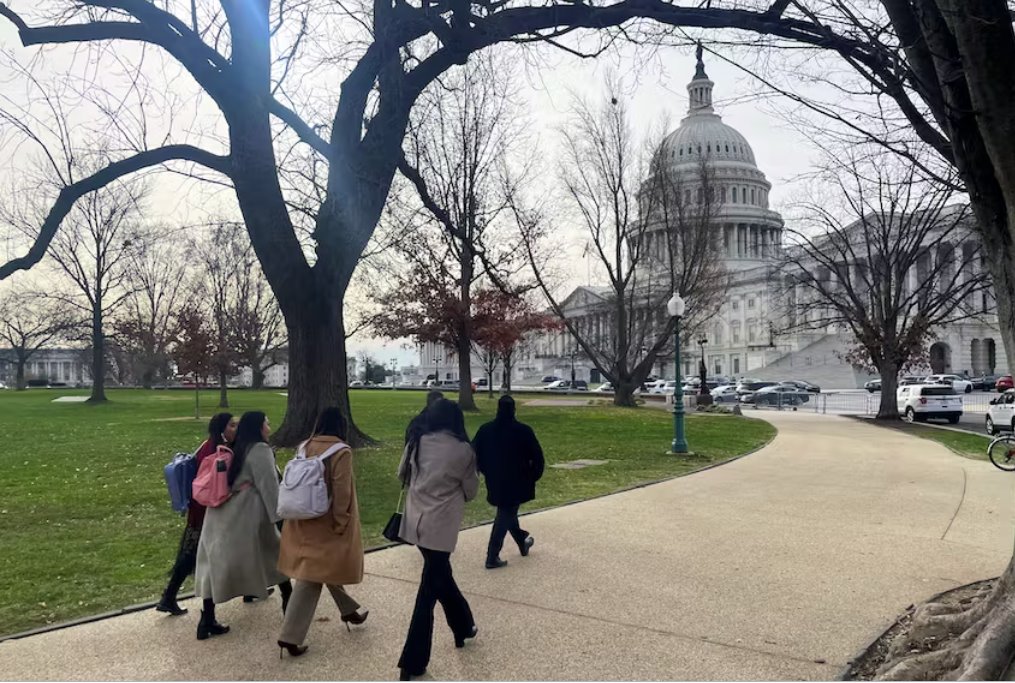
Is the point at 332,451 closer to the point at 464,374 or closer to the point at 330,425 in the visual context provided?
the point at 330,425

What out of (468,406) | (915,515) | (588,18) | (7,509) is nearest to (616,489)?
(915,515)

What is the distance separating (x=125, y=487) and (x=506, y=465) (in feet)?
25.9

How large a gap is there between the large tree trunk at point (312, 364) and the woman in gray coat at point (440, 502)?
1000cm

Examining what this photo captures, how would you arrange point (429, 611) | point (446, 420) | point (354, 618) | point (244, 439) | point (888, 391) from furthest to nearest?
point (888, 391) → point (244, 439) → point (354, 618) → point (446, 420) → point (429, 611)

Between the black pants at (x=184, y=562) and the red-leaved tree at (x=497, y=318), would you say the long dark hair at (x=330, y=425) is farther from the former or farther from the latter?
the red-leaved tree at (x=497, y=318)

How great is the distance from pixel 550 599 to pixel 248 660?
7.45 feet

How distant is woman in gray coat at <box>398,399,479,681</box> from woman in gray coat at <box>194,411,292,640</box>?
106cm

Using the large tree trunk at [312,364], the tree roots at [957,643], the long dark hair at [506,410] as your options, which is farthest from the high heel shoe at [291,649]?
the large tree trunk at [312,364]

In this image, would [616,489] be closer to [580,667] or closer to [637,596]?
[637,596]

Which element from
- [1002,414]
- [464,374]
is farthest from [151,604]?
[464,374]

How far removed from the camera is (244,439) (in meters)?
5.29

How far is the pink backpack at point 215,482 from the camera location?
17.1ft

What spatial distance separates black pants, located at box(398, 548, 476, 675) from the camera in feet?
14.5

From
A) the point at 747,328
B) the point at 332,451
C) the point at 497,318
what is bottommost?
the point at 332,451
